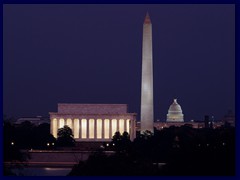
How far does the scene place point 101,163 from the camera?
28.9m

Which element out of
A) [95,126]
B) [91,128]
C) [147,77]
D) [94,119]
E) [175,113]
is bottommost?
[91,128]

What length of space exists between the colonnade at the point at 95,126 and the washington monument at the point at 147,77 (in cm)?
1599

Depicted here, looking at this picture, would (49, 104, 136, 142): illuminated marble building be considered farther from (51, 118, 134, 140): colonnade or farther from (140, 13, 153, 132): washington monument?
(140, 13, 153, 132): washington monument

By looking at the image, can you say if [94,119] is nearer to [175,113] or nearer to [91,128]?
[91,128]

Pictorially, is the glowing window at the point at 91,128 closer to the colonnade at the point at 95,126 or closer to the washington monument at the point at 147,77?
the colonnade at the point at 95,126

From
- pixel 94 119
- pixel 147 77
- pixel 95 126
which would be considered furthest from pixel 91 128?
pixel 147 77

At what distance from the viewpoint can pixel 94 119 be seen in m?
84.6

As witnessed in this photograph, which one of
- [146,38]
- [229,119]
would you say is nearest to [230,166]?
[146,38]

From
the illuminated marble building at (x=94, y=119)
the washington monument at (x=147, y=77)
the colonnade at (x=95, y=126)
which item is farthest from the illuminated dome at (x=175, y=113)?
the washington monument at (x=147, y=77)

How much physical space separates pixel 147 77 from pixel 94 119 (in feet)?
70.4

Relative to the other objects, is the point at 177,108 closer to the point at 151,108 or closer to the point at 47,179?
the point at 151,108

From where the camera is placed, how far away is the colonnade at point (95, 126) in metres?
A: 83.7

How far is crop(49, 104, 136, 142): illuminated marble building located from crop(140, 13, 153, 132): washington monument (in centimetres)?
1612
